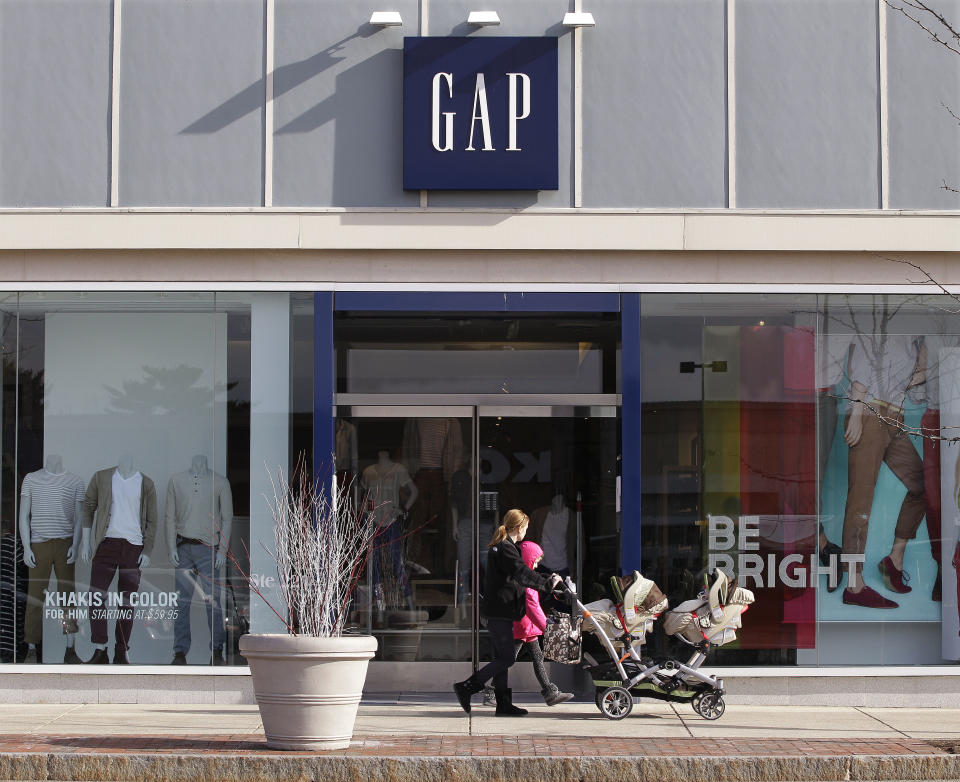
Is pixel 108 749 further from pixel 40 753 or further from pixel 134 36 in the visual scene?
pixel 134 36

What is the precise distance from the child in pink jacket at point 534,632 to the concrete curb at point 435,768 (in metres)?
1.98

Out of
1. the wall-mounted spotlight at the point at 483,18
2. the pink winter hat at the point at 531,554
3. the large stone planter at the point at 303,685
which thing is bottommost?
the large stone planter at the point at 303,685

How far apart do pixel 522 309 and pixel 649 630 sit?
3.15 meters

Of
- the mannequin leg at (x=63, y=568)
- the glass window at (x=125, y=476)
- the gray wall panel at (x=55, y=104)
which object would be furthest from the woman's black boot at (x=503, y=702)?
the gray wall panel at (x=55, y=104)

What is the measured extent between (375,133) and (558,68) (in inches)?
70.6

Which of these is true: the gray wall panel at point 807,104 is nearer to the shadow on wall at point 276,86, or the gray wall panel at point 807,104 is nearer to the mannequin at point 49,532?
the shadow on wall at point 276,86

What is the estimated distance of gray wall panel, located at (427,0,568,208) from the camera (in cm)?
1241

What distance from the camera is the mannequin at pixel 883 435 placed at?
12.6 meters

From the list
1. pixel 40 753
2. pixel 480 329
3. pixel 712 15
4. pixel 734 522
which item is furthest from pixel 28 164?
pixel 734 522

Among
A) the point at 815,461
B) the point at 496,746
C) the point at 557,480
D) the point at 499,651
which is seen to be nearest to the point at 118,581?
the point at 499,651

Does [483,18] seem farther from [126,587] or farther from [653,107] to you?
[126,587]

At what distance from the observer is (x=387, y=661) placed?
12.7 meters

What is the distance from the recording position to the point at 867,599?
1259 centimetres

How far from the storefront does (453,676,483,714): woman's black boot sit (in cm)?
122
